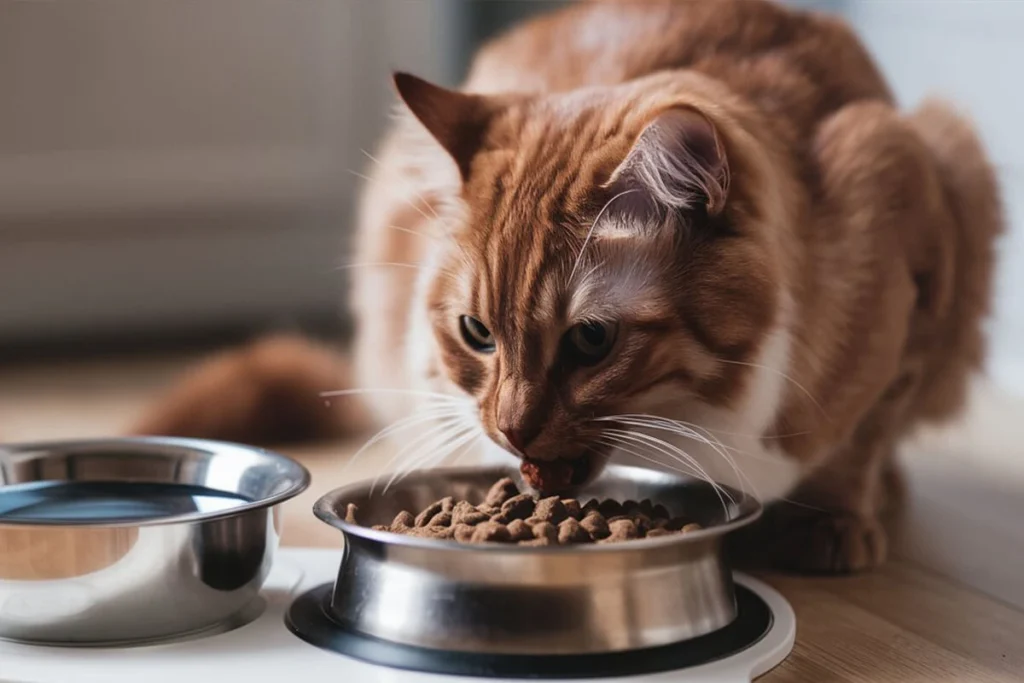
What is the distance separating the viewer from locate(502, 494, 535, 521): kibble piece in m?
1.42

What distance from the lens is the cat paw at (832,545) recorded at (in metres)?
1.78

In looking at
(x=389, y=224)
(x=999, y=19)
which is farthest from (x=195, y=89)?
(x=999, y=19)

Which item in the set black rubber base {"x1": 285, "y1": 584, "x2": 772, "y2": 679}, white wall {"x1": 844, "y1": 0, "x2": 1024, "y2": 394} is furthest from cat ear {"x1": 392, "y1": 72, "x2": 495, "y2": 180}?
white wall {"x1": 844, "y1": 0, "x2": 1024, "y2": 394}

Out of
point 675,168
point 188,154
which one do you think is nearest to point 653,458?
point 675,168

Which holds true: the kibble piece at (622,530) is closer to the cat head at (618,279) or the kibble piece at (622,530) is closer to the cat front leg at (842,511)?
the cat head at (618,279)

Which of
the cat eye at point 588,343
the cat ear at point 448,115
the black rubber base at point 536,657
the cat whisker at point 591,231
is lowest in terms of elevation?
the black rubber base at point 536,657

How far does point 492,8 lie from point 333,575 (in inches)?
113

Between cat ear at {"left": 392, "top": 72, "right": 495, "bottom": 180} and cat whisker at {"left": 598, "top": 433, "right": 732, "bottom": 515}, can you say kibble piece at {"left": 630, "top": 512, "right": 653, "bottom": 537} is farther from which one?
cat ear at {"left": 392, "top": 72, "right": 495, "bottom": 180}

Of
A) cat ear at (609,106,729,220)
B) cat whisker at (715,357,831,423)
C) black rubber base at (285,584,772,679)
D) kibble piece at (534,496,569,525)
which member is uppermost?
cat ear at (609,106,729,220)

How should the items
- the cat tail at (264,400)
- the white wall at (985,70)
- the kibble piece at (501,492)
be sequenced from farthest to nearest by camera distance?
the white wall at (985,70) < the cat tail at (264,400) < the kibble piece at (501,492)

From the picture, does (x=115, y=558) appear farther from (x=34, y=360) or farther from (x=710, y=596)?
(x=34, y=360)

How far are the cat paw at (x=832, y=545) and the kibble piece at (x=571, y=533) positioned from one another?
0.54 m

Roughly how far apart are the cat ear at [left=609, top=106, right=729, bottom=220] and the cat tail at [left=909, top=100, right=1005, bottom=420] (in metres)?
0.60

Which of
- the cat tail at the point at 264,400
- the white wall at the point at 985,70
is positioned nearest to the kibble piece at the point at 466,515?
the cat tail at the point at 264,400
